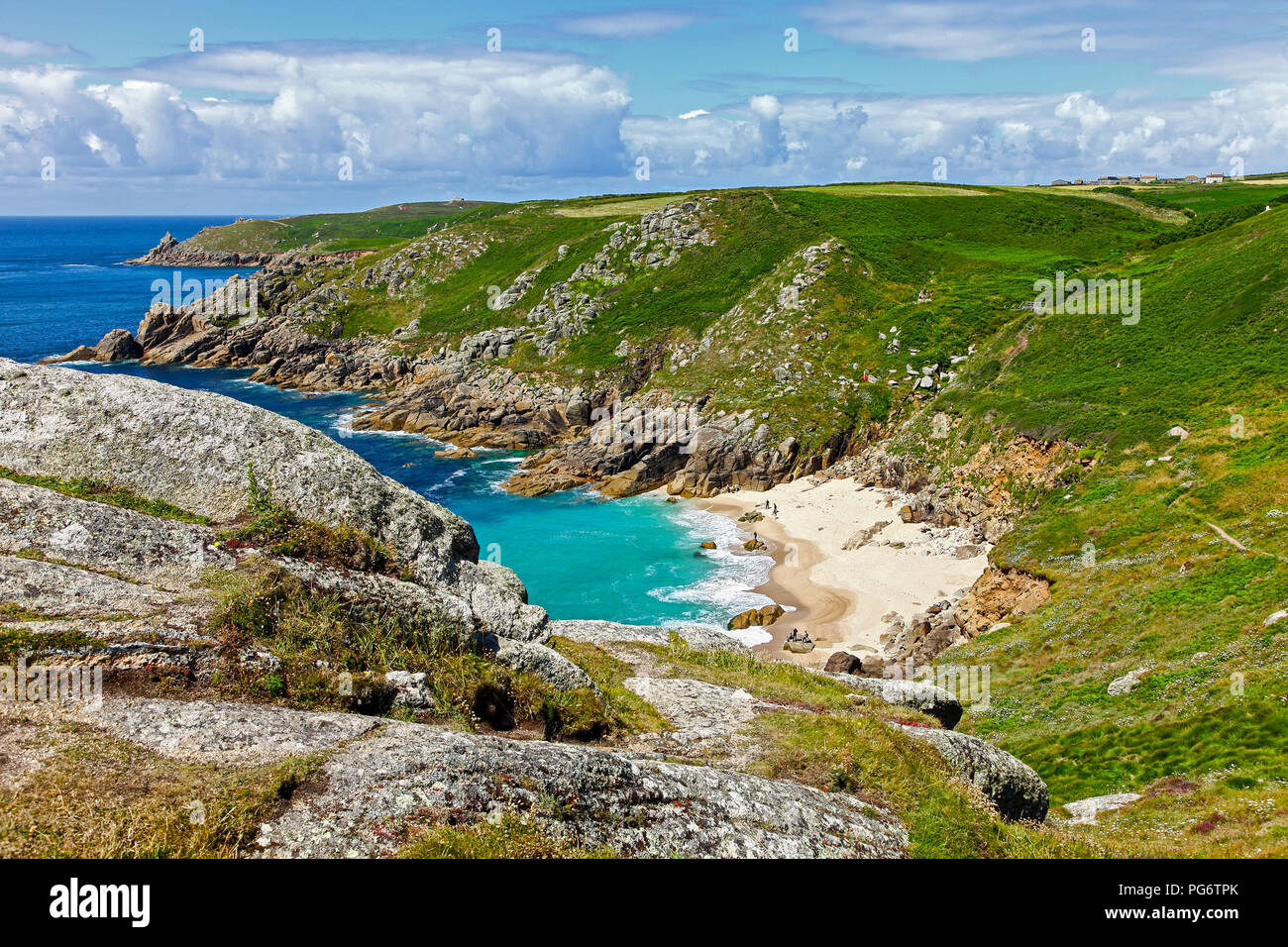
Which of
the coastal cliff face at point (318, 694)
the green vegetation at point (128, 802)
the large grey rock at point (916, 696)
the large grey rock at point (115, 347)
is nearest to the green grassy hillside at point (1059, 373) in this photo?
the large grey rock at point (916, 696)

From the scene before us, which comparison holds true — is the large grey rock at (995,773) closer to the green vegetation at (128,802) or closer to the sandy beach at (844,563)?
the green vegetation at (128,802)

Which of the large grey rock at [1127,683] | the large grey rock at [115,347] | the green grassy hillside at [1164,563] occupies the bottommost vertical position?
the large grey rock at [1127,683]

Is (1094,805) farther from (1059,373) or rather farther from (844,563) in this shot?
(1059,373)

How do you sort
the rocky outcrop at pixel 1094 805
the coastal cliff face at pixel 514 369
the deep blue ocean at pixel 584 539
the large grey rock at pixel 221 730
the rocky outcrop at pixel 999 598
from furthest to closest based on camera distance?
the coastal cliff face at pixel 514 369, the deep blue ocean at pixel 584 539, the rocky outcrop at pixel 999 598, the rocky outcrop at pixel 1094 805, the large grey rock at pixel 221 730

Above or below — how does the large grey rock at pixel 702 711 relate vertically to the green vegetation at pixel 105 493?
below

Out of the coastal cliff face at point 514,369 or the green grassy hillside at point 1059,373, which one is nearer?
the green grassy hillside at point 1059,373

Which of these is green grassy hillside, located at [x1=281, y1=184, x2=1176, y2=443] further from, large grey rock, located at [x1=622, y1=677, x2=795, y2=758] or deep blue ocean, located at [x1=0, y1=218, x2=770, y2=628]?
large grey rock, located at [x1=622, y1=677, x2=795, y2=758]

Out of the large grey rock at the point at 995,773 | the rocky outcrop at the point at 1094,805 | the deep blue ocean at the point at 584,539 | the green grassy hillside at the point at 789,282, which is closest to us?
the large grey rock at the point at 995,773

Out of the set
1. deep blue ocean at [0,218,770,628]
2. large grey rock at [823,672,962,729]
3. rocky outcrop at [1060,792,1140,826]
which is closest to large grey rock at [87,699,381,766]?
large grey rock at [823,672,962,729]
